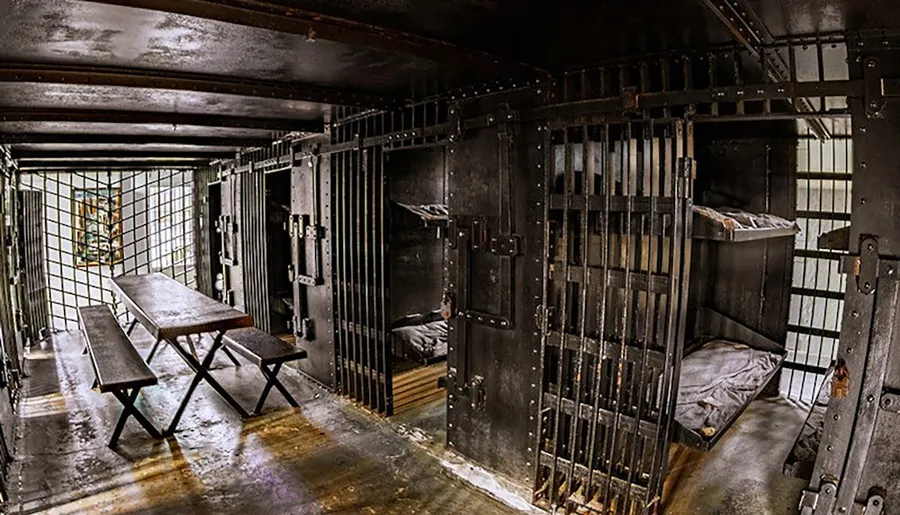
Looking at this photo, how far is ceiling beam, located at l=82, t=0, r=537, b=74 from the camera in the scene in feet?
7.43

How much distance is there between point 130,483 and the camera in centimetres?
383

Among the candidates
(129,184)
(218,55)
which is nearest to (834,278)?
(218,55)

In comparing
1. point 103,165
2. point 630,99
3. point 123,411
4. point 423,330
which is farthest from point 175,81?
point 103,165

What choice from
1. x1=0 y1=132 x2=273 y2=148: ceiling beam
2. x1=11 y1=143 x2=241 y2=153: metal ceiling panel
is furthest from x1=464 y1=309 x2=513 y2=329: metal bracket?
x1=11 y1=143 x2=241 y2=153: metal ceiling panel

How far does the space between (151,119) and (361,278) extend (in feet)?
7.41

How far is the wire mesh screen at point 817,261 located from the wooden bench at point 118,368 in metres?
5.50

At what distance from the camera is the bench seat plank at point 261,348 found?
4.93m

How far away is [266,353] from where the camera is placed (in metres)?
5.02

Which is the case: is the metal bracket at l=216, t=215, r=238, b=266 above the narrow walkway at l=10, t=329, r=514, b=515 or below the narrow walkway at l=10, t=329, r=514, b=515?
above

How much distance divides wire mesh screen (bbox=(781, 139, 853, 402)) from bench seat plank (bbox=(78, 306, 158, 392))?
5.50 meters

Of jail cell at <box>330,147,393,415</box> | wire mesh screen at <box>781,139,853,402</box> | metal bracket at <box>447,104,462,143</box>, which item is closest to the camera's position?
metal bracket at <box>447,104,462,143</box>

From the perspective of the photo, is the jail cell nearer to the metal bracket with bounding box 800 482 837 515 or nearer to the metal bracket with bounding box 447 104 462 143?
→ the metal bracket with bounding box 447 104 462 143

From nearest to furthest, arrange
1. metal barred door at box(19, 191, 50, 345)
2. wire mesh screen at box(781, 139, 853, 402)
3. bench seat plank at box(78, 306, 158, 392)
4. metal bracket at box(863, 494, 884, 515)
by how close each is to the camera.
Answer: metal bracket at box(863, 494, 884, 515), bench seat plank at box(78, 306, 158, 392), wire mesh screen at box(781, 139, 853, 402), metal barred door at box(19, 191, 50, 345)

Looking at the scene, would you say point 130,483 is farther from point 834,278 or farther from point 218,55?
point 834,278
